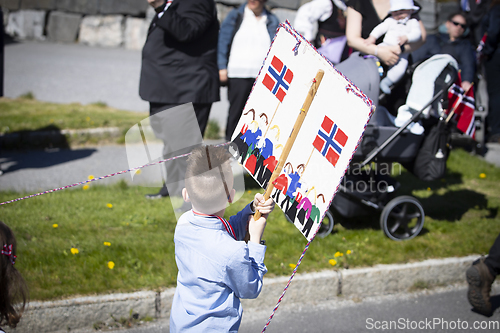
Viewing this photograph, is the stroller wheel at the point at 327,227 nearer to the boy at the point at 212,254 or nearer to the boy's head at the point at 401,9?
the boy's head at the point at 401,9

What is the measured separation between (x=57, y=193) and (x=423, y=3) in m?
10.7

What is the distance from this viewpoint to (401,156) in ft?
12.9

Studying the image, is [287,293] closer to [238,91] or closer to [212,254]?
[212,254]

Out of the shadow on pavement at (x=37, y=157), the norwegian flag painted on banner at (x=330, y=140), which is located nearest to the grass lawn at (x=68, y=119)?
the shadow on pavement at (x=37, y=157)

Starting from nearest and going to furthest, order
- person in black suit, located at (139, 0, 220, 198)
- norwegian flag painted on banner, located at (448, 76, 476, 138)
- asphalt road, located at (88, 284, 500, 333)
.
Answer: asphalt road, located at (88, 284, 500, 333), norwegian flag painted on banner, located at (448, 76, 476, 138), person in black suit, located at (139, 0, 220, 198)

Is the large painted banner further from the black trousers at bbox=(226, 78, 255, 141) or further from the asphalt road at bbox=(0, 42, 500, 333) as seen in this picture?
the black trousers at bbox=(226, 78, 255, 141)

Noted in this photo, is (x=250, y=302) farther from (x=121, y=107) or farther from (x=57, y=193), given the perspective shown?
(x=121, y=107)

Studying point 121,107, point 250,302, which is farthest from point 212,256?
point 121,107

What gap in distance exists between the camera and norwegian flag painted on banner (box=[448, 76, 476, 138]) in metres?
3.84

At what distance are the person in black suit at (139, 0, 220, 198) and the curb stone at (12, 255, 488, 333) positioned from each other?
1.68 metres

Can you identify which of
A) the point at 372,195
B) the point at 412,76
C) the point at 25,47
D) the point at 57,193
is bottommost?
the point at 25,47

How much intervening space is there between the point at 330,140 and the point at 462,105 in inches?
107

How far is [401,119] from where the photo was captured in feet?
12.7

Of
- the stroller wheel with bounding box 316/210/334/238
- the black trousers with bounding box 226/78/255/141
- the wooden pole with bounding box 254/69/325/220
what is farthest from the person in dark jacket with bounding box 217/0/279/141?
the wooden pole with bounding box 254/69/325/220
